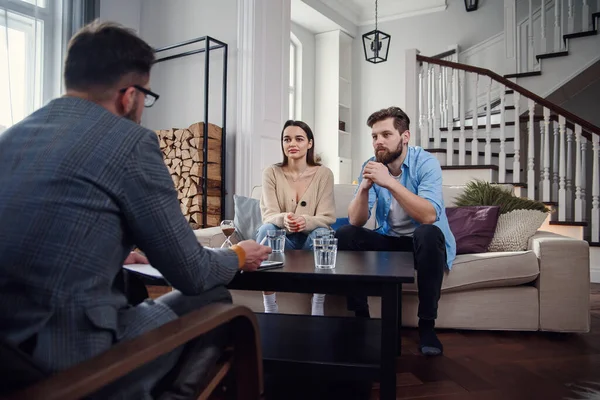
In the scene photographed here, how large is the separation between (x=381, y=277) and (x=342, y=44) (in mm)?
6456

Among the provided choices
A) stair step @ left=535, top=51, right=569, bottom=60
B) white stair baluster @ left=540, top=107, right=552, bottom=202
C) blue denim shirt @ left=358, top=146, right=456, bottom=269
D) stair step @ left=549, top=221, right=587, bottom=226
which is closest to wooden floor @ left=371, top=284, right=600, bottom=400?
blue denim shirt @ left=358, top=146, right=456, bottom=269

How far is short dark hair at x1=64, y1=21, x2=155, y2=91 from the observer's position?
0.82 metres

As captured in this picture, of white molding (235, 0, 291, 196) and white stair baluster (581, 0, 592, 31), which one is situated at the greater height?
A: white stair baluster (581, 0, 592, 31)

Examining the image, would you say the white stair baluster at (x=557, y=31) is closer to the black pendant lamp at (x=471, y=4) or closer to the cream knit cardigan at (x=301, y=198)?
the black pendant lamp at (x=471, y=4)

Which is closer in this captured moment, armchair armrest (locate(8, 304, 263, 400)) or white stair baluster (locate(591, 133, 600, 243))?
armchair armrest (locate(8, 304, 263, 400))

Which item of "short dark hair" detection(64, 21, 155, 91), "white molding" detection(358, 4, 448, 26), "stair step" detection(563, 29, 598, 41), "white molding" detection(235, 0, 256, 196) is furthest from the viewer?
"white molding" detection(358, 4, 448, 26)

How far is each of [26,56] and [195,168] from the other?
1400 millimetres

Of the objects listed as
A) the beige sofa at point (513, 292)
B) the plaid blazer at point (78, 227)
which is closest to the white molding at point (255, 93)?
the beige sofa at point (513, 292)

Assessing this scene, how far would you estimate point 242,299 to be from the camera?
88.7 inches

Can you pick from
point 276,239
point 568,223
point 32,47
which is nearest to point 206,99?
point 32,47

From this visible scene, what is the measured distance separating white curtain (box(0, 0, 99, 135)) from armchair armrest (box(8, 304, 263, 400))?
3.03 m

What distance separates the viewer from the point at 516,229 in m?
2.38

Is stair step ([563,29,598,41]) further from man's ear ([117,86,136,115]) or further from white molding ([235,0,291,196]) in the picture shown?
man's ear ([117,86,136,115])

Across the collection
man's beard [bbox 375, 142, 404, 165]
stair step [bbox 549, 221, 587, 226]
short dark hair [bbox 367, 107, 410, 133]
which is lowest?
stair step [bbox 549, 221, 587, 226]
